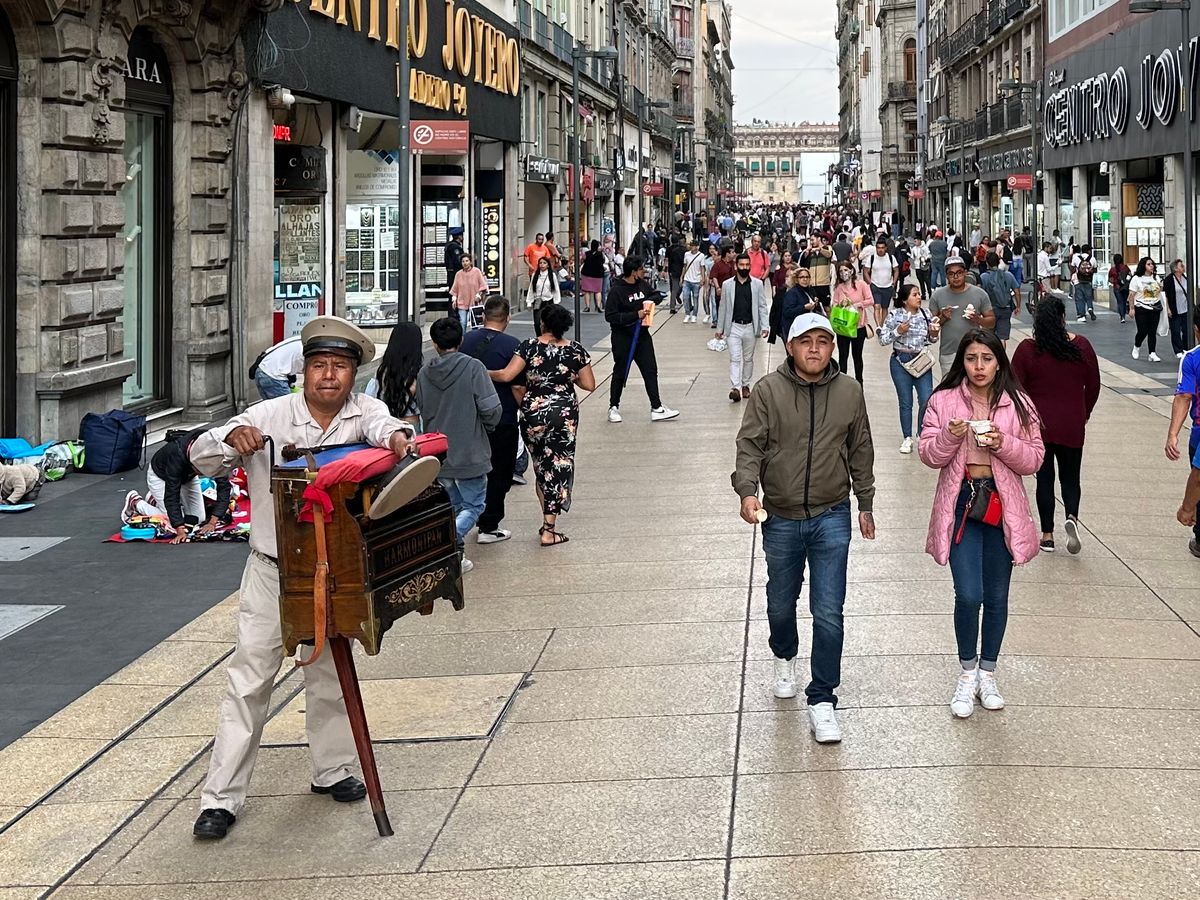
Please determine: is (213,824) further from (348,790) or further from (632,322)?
(632,322)

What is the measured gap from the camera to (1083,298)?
1393 inches

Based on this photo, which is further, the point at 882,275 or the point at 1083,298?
the point at 1083,298

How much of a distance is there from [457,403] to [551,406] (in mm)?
1293

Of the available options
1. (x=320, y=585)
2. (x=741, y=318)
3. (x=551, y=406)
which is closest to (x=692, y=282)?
(x=741, y=318)

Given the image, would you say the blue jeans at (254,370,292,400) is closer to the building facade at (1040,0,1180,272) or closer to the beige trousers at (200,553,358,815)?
the beige trousers at (200,553,358,815)

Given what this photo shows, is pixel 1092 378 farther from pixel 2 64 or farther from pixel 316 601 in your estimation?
pixel 2 64

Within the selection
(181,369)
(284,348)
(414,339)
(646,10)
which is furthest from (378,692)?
(646,10)

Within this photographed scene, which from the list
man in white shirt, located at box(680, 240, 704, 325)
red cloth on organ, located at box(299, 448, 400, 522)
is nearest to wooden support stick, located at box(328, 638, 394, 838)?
red cloth on organ, located at box(299, 448, 400, 522)

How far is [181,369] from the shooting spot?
18422mm

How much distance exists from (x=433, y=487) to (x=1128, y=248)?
37.7 meters

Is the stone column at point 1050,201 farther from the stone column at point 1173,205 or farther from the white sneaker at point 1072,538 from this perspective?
the white sneaker at point 1072,538

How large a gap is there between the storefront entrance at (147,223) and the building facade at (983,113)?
30.9 metres

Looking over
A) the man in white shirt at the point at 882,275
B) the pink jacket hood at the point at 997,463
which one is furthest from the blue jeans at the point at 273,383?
the man in white shirt at the point at 882,275

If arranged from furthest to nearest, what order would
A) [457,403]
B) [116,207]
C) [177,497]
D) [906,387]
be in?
1. [116,207]
2. [906,387]
3. [177,497]
4. [457,403]
